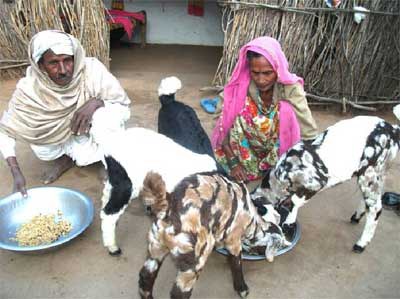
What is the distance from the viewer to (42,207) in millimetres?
2752

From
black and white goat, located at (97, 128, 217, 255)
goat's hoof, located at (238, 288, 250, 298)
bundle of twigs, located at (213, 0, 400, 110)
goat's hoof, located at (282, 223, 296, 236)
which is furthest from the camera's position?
bundle of twigs, located at (213, 0, 400, 110)

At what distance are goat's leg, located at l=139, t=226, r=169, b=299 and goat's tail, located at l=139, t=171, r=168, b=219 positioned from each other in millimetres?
109

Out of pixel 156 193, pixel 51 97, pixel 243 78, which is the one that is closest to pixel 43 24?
pixel 51 97

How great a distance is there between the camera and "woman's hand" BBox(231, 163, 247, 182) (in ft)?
9.99

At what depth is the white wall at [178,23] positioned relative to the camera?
26.9 ft

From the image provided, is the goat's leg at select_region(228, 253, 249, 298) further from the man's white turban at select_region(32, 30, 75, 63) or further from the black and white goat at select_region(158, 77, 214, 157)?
the man's white turban at select_region(32, 30, 75, 63)

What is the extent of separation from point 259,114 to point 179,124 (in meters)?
0.71

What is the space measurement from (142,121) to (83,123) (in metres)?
1.57

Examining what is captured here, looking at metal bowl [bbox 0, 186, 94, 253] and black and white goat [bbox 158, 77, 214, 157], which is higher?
black and white goat [bbox 158, 77, 214, 157]

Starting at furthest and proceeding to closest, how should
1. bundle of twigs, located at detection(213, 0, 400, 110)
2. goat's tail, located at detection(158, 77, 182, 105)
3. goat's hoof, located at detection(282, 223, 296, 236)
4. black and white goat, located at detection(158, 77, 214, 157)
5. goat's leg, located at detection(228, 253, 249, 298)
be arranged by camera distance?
bundle of twigs, located at detection(213, 0, 400, 110) → goat's tail, located at detection(158, 77, 182, 105) → black and white goat, located at detection(158, 77, 214, 157) → goat's hoof, located at detection(282, 223, 296, 236) → goat's leg, located at detection(228, 253, 249, 298)

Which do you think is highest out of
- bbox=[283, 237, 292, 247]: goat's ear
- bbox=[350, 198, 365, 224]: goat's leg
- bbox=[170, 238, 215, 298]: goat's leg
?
bbox=[170, 238, 215, 298]: goat's leg

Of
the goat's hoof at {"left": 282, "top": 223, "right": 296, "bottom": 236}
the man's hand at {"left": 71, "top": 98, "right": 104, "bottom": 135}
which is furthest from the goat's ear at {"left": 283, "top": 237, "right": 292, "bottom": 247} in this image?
the man's hand at {"left": 71, "top": 98, "right": 104, "bottom": 135}

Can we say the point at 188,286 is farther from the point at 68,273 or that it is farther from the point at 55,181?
the point at 55,181

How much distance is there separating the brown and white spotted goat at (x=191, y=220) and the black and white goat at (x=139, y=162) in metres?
0.07
